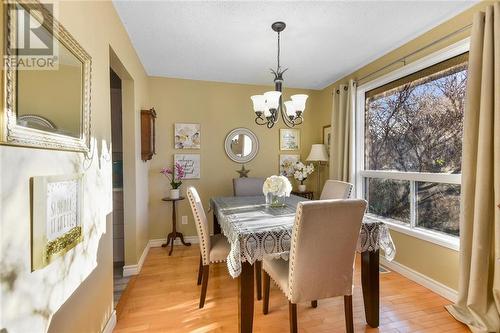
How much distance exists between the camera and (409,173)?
8.68 feet

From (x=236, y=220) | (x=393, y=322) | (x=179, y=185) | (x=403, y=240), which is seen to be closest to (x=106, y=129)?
(x=236, y=220)

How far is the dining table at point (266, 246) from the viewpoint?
153cm

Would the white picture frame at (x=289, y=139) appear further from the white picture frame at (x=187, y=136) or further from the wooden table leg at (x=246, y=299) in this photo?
the wooden table leg at (x=246, y=299)

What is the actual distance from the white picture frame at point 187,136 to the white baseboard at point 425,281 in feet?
9.65

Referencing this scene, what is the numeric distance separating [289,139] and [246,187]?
4.20ft

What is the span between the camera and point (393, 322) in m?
1.86

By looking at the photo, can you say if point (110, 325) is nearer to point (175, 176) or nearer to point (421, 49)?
point (175, 176)

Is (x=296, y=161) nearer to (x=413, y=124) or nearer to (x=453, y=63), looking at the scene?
(x=413, y=124)

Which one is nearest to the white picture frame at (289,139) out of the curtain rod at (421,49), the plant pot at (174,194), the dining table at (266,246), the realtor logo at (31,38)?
the curtain rod at (421,49)

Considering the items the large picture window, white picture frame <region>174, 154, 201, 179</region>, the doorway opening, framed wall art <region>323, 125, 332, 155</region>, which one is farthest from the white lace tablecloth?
framed wall art <region>323, 125, 332, 155</region>

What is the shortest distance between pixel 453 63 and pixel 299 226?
2.15 metres

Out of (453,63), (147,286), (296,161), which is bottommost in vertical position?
(147,286)

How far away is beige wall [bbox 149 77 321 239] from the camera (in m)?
3.62

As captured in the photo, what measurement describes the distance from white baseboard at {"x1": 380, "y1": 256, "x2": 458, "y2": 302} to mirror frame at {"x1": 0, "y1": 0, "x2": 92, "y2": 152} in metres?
3.03
